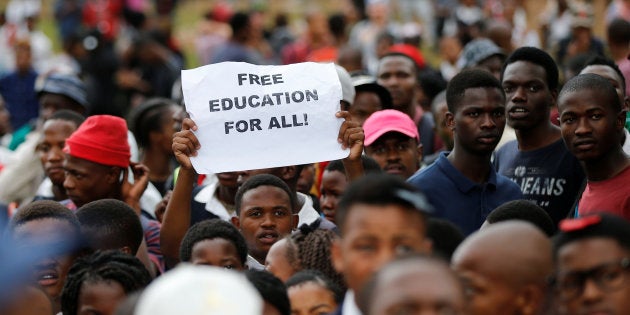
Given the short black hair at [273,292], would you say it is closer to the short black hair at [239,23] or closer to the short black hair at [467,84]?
the short black hair at [467,84]

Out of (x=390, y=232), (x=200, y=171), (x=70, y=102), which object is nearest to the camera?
(x=390, y=232)

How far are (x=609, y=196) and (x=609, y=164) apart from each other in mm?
237

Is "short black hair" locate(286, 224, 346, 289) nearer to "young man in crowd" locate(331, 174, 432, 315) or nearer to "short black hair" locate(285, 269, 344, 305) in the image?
A: "short black hair" locate(285, 269, 344, 305)

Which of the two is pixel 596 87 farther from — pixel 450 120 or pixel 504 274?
pixel 504 274

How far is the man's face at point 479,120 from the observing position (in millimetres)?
7320

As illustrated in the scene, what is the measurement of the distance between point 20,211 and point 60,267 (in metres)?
0.82

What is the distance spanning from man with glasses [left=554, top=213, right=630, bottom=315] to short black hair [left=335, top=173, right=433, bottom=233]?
566 mm

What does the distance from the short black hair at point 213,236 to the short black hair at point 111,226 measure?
80cm

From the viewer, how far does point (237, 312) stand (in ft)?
11.9

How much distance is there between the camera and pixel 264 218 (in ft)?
23.6

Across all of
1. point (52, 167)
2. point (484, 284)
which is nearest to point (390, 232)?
point (484, 284)

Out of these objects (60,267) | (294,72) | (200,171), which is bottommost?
(60,267)

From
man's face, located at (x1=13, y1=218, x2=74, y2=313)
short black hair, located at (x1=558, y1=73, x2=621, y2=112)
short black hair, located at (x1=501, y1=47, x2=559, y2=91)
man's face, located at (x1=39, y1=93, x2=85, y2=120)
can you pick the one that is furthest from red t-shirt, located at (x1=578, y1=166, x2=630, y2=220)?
man's face, located at (x1=39, y1=93, x2=85, y2=120)

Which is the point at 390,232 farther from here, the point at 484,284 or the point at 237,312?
the point at 237,312
